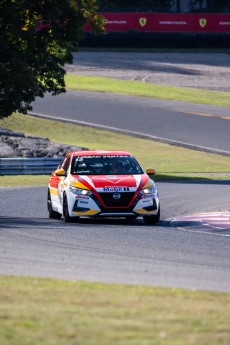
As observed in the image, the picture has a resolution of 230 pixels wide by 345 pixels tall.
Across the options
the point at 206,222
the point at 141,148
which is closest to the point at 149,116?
the point at 141,148

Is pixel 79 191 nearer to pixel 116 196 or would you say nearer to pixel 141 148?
pixel 116 196

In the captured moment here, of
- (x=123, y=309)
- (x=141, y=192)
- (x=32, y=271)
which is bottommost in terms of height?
(x=141, y=192)

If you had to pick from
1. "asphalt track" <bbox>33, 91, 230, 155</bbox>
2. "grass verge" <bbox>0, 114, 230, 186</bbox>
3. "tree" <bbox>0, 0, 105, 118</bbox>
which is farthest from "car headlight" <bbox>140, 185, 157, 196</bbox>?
"asphalt track" <bbox>33, 91, 230, 155</bbox>

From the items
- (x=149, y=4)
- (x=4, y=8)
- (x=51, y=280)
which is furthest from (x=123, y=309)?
(x=149, y=4)

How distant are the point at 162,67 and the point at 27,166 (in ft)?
99.4

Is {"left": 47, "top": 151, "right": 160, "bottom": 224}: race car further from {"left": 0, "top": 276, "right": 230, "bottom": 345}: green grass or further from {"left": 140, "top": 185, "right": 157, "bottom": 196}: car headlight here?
{"left": 0, "top": 276, "right": 230, "bottom": 345}: green grass

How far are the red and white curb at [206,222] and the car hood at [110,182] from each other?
3.55 ft

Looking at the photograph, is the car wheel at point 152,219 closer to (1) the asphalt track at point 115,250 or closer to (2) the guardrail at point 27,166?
(1) the asphalt track at point 115,250

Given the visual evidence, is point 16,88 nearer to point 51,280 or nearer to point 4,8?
point 4,8

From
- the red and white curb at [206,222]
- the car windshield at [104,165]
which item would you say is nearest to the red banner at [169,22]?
the red and white curb at [206,222]

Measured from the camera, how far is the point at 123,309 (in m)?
8.45

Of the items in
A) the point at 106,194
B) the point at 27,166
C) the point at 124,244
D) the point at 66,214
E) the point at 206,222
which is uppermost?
the point at 124,244

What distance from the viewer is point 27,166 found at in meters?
33.6

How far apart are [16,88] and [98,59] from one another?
38959 mm
